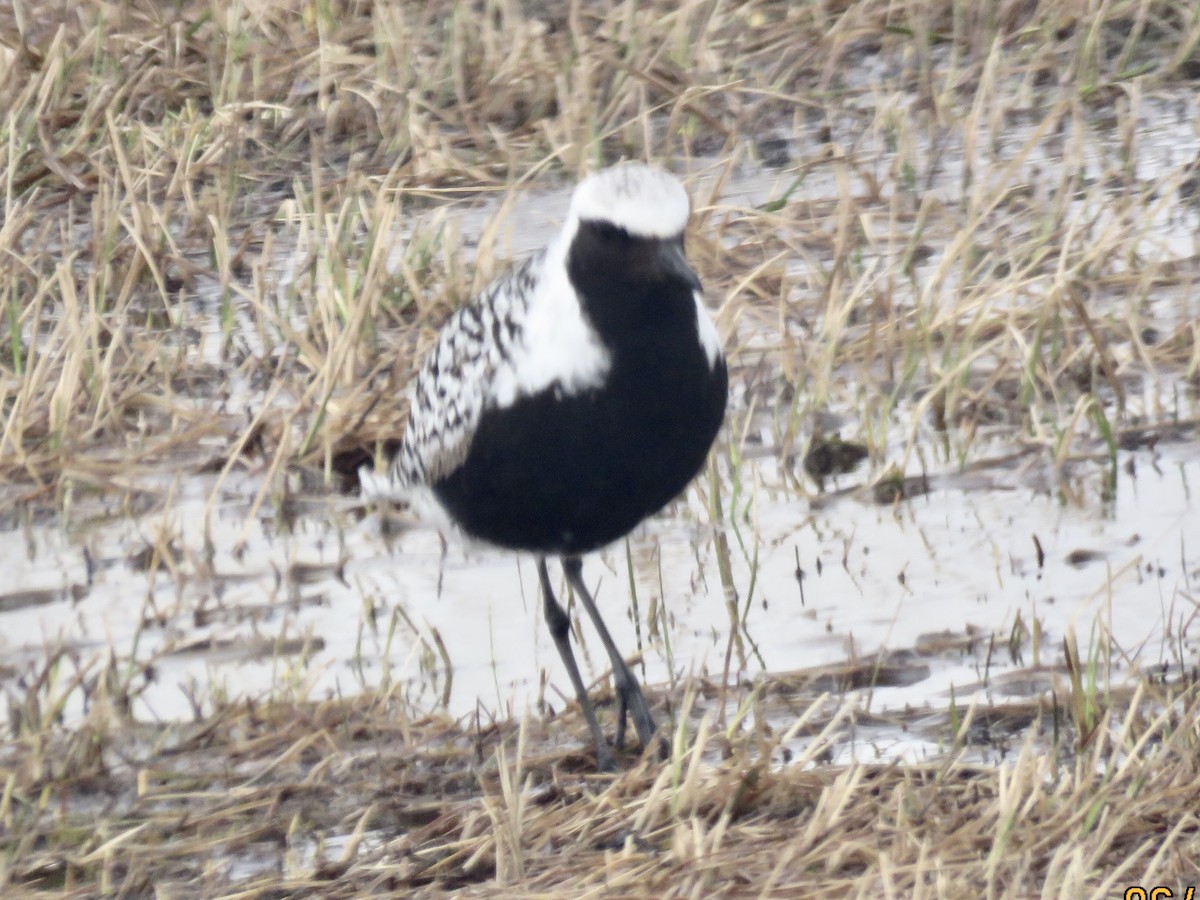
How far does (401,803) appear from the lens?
14.2 ft

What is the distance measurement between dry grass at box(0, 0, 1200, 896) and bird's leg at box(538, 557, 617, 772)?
8cm

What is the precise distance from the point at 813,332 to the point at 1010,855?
3662mm

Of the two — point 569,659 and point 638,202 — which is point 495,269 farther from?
point 638,202

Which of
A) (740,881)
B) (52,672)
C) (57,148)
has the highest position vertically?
(57,148)

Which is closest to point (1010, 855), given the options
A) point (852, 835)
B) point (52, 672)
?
point (852, 835)

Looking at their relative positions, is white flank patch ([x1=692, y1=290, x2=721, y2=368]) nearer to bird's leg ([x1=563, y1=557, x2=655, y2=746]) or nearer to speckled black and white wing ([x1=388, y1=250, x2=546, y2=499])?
speckled black and white wing ([x1=388, y1=250, x2=546, y2=499])

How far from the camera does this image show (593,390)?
4.46 m

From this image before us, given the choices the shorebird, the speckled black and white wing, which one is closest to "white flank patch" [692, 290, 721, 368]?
the shorebird

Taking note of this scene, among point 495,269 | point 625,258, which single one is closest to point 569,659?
point 625,258

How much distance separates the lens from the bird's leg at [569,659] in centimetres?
458

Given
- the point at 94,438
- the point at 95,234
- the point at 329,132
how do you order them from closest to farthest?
the point at 94,438
the point at 95,234
the point at 329,132

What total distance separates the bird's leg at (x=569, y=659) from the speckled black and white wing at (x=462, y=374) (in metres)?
0.38

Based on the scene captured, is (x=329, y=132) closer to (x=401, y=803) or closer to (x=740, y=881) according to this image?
(x=401, y=803)

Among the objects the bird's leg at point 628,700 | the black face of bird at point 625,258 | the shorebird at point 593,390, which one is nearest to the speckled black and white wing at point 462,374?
the shorebird at point 593,390
